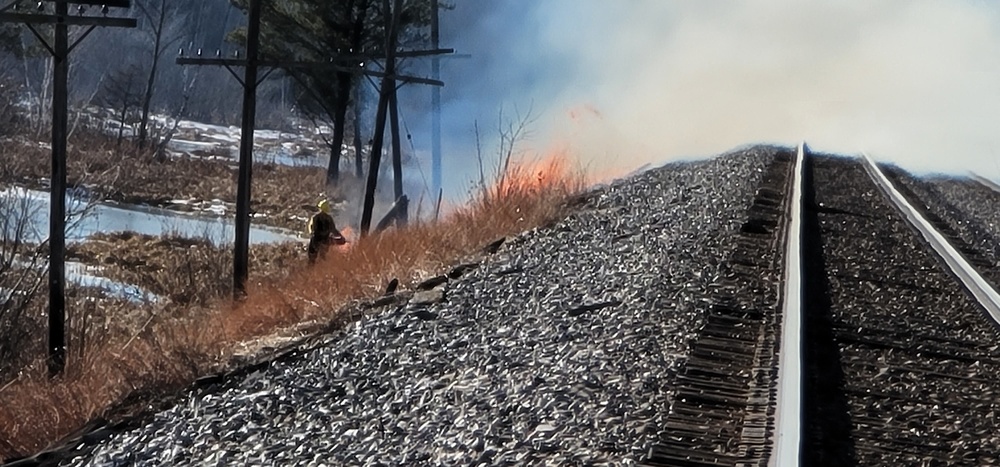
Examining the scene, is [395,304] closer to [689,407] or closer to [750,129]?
[689,407]

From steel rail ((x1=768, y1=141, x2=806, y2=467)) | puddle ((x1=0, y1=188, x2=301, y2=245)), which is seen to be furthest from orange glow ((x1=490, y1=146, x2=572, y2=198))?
puddle ((x1=0, y1=188, x2=301, y2=245))

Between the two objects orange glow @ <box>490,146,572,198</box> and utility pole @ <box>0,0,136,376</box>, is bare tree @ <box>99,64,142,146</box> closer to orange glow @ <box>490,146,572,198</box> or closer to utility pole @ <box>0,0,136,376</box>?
orange glow @ <box>490,146,572,198</box>

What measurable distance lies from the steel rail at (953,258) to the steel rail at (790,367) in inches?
51.2

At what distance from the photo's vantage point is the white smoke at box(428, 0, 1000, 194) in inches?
1321

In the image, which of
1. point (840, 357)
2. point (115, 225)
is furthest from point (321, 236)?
point (115, 225)

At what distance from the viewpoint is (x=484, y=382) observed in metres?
6.93

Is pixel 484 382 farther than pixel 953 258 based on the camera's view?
No

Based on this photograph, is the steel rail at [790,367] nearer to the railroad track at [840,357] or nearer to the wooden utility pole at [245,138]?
the railroad track at [840,357]

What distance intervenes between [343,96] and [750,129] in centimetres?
1420

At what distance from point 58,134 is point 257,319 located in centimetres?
495

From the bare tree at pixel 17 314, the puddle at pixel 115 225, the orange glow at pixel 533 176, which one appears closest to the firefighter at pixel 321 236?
the orange glow at pixel 533 176

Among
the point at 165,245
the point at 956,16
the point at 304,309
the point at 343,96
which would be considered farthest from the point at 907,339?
the point at 343,96

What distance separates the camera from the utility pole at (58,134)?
47.9 ft

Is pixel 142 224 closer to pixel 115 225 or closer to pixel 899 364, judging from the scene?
pixel 115 225
